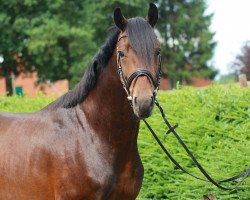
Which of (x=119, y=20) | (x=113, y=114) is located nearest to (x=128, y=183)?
(x=113, y=114)

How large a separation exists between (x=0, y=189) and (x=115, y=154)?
98 centimetres

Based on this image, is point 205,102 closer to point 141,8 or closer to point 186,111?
point 186,111

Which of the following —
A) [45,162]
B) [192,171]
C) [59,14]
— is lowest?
[192,171]

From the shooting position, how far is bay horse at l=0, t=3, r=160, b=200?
3316 millimetres

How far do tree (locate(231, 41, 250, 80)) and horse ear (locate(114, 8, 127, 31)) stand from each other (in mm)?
30327

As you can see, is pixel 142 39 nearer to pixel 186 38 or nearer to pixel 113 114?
pixel 113 114

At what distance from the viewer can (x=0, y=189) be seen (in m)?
3.78

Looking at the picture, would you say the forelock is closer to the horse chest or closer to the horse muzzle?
the horse muzzle

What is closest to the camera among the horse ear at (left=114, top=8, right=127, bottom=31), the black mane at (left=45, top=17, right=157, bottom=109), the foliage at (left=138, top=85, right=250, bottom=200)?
the black mane at (left=45, top=17, right=157, bottom=109)

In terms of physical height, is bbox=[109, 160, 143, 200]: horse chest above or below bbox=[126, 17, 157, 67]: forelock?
below

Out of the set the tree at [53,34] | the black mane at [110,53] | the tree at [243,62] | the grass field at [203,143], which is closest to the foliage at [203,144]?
the grass field at [203,143]

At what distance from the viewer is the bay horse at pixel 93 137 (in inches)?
131

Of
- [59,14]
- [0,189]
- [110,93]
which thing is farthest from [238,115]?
[59,14]

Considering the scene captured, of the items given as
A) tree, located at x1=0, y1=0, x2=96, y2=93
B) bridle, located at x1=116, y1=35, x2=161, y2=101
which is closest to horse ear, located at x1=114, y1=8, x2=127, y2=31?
bridle, located at x1=116, y1=35, x2=161, y2=101
